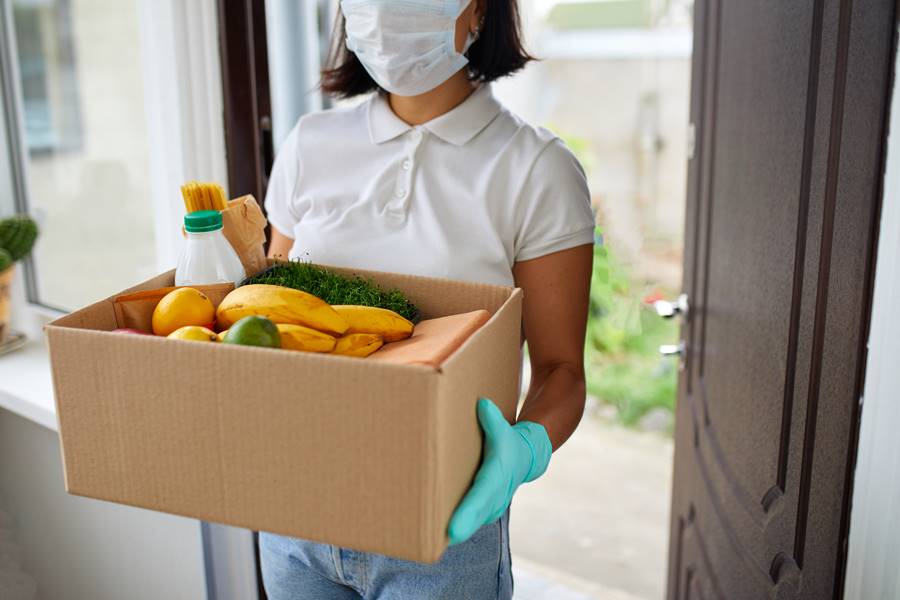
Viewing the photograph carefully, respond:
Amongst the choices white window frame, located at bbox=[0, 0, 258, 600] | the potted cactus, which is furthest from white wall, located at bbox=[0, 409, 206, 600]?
the potted cactus

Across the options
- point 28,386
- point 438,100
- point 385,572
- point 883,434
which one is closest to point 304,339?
point 385,572

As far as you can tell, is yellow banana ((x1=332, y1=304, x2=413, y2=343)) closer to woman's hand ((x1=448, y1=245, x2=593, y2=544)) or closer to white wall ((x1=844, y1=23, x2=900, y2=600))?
woman's hand ((x1=448, y1=245, x2=593, y2=544))

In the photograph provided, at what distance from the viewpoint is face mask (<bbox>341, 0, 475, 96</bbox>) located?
1103mm

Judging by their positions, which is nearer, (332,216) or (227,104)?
(332,216)

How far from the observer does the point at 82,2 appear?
1.90 meters

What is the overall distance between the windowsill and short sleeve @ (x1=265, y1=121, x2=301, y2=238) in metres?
0.47

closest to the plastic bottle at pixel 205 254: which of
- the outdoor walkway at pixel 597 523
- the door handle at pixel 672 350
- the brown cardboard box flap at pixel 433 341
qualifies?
the brown cardboard box flap at pixel 433 341

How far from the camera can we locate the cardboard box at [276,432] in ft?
2.43

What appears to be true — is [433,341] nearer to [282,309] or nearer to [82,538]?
[282,309]

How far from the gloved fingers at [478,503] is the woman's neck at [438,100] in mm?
574

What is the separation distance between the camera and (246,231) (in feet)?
3.45

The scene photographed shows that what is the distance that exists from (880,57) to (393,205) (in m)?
0.61

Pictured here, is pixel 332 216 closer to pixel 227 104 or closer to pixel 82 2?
pixel 227 104

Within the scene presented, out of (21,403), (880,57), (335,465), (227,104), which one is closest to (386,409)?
(335,465)
